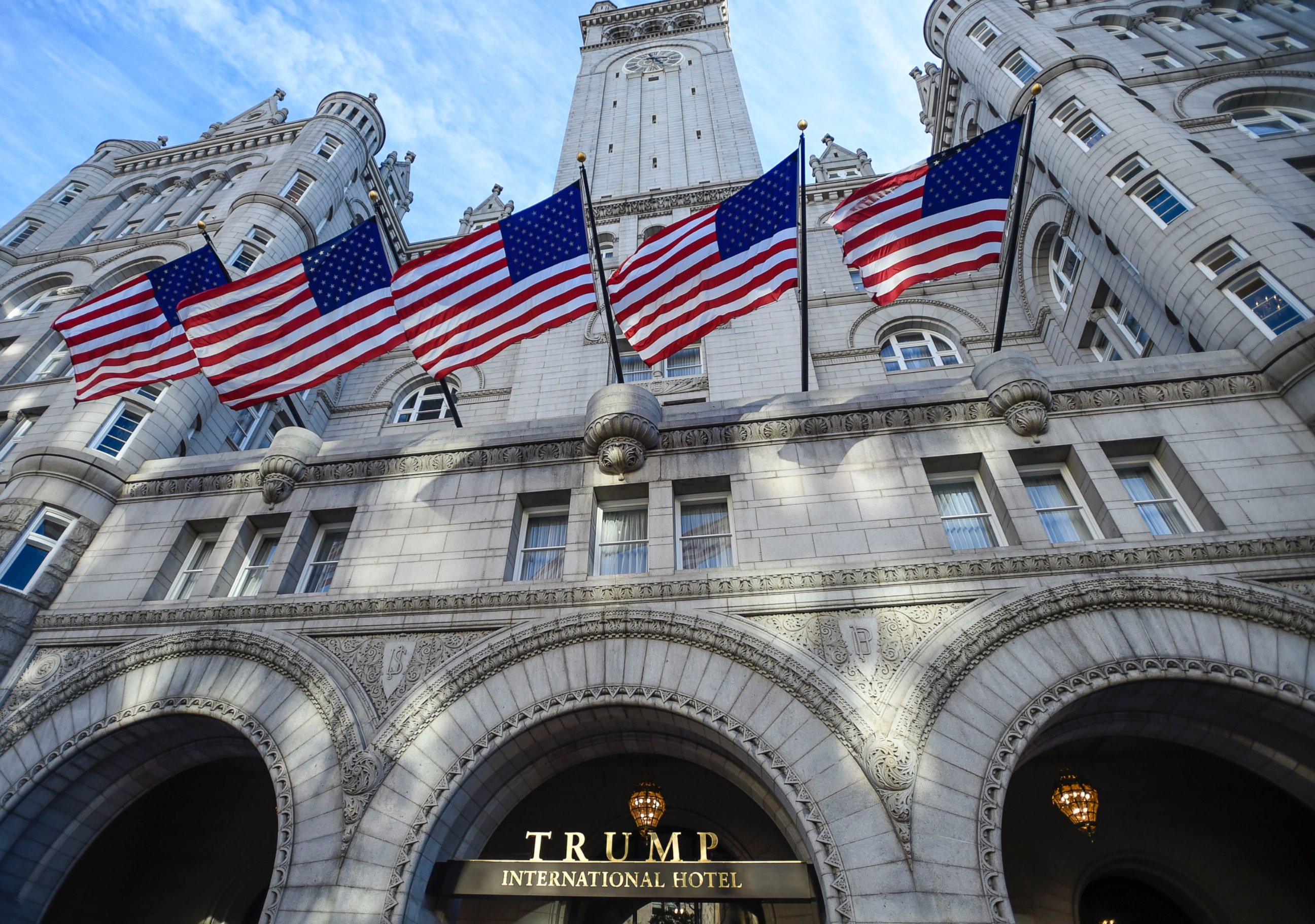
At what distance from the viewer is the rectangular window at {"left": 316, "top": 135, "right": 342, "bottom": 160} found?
30672 millimetres

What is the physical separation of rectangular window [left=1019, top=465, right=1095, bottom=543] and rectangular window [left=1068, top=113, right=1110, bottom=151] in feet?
40.0

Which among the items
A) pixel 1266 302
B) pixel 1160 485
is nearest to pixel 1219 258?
pixel 1266 302

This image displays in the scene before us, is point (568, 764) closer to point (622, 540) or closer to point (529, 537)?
point (622, 540)

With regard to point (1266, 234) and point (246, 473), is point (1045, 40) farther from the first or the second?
point (246, 473)

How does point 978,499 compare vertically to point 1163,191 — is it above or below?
below

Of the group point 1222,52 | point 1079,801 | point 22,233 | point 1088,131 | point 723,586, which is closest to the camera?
point 1079,801

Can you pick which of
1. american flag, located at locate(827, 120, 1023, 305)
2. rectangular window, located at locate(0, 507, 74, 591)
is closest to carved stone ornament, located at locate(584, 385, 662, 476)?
american flag, located at locate(827, 120, 1023, 305)

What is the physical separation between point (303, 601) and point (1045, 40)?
1134 inches


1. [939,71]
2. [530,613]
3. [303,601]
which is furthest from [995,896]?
[939,71]

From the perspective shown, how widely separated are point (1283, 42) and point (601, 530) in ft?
111

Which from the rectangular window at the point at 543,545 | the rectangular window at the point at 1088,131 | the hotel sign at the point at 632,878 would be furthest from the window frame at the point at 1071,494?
the rectangular window at the point at 1088,131

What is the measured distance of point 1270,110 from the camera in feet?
77.2

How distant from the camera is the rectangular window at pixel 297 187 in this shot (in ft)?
90.4

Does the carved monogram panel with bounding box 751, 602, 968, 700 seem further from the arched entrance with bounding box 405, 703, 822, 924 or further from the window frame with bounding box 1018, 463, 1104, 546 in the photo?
the window frame with bounding box 1018, 463, 1104, 546
